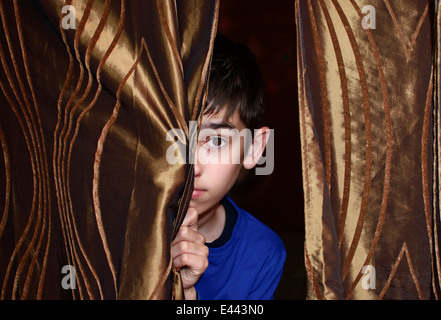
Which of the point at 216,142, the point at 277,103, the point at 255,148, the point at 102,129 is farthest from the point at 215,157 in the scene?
the point at 277,103

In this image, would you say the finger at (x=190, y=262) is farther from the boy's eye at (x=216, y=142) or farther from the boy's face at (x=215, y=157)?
the boy's eye at (x=216, y=142)

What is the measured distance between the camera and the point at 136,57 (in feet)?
2.37

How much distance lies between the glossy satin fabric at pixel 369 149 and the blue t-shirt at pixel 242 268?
0.48m

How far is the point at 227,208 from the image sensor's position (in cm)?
139

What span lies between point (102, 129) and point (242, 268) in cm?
72

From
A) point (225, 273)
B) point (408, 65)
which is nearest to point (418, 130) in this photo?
point (408, 65)

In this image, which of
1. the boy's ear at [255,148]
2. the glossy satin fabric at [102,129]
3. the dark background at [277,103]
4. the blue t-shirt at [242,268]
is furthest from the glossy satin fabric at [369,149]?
the dark background at [277,103]

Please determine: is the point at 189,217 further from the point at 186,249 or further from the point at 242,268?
the point at 242,268

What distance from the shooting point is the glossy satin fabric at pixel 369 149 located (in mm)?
799

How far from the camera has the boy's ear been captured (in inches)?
45.8

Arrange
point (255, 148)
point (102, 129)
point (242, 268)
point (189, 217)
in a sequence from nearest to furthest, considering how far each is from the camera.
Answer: point (102, 129)
point (189, 217)
point (255, 148)
point (242, 268)

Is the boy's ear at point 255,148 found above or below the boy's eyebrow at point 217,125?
below

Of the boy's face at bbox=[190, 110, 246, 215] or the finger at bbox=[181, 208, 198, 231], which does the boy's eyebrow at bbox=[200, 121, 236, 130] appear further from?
the finger at bbox=[181, 208, 198, 231]
